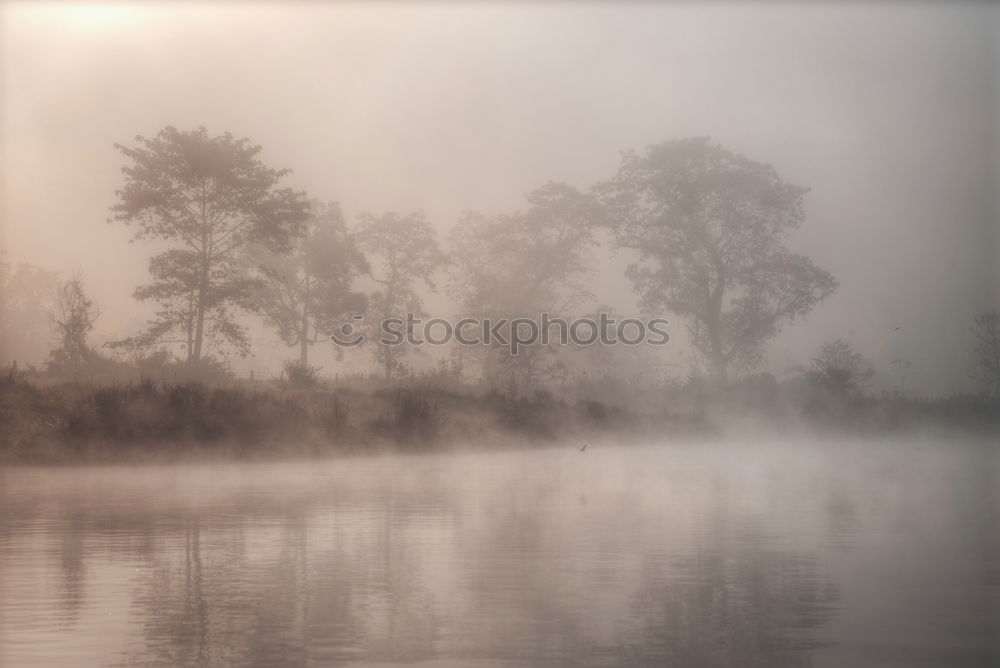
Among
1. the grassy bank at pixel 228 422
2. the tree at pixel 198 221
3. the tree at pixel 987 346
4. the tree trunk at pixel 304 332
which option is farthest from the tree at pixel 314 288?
the tree at pixel 987 346

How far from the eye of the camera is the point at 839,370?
4947 centimetres

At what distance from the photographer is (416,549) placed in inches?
392


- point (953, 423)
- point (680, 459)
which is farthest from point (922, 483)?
point (953, 423)

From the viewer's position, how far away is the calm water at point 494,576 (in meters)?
6.14

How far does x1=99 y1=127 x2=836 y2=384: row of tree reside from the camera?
44875mm

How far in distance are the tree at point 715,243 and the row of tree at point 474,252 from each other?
63 mm

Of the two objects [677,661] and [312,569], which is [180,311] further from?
[677,661]

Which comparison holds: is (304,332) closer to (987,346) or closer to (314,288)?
(314,288)

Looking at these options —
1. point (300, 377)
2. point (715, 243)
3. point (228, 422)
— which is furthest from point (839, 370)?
point (228, 422)

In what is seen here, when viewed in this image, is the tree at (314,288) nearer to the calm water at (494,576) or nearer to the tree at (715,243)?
the tree at (715,243)

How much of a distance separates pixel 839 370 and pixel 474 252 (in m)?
19.9

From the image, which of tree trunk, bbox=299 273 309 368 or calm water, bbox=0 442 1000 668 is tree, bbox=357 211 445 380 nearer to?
tree trunk, bbox=299 273 309 368

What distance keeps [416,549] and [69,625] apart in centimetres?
364

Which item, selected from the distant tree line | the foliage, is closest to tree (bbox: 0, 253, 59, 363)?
the distant tree line
